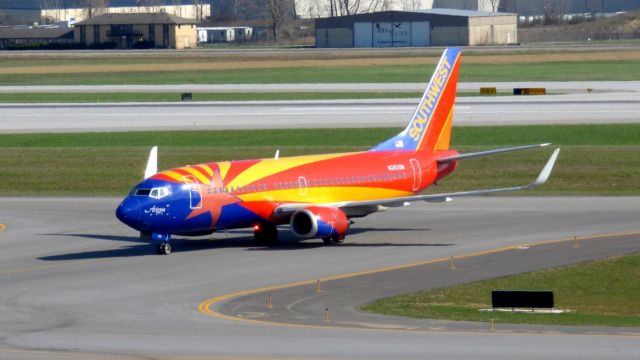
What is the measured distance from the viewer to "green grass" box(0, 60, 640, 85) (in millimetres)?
148500

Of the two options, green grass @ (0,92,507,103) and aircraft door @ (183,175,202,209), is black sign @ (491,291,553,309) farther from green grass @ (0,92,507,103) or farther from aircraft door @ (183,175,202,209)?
green grass @ (0,92,507,103)

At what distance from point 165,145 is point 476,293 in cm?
5072

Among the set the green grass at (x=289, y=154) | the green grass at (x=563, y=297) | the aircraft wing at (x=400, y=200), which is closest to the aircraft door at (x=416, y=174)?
the aircraft wing at (x=400, y=200)

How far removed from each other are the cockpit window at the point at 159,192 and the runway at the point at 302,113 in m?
48.2

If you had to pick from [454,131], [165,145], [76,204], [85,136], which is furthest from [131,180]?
[454,131]

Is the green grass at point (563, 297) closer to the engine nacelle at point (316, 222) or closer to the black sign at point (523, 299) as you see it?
the black sign at point (523, 299)

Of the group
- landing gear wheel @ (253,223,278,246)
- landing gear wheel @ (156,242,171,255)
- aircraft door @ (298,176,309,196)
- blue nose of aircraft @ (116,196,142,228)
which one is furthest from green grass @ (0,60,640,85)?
blue nose of aircraft @ (116,196,142,228)

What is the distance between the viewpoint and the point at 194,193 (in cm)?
4875

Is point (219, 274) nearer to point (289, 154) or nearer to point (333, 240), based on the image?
point (333, 240)

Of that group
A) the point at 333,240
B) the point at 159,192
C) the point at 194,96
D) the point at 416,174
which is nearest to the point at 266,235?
the point at 333,240

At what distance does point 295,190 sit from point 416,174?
20.8ft

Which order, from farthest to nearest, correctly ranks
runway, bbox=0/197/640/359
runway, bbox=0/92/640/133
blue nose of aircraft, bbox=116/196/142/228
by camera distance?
1. runway, bbox=0/92/640/133
2. blue nose of aircraft, bbox=116/196/142/228
3. runway, bbox=0/197/640/359

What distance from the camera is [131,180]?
243ft

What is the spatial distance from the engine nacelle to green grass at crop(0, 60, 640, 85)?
315ft
